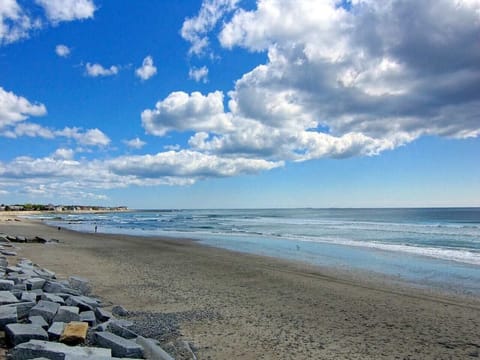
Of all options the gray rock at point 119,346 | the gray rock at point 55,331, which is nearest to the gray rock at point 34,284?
the gray rock at point 55,331

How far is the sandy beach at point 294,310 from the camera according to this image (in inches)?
232

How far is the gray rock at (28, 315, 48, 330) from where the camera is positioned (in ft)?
16.9

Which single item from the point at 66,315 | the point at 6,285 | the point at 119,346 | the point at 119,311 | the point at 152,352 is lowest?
the point at 119,311

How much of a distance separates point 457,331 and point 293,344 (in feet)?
10.5

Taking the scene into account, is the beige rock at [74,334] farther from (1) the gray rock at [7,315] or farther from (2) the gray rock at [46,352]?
(1) the gray rock at [7,315]

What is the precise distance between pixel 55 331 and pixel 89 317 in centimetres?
99

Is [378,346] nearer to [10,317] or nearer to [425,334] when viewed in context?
[425,334]

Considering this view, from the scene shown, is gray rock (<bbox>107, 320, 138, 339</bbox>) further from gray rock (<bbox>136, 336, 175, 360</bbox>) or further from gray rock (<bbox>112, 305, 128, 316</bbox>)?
gray rock (<bbox>112, 305, 128, 316</bbox>)

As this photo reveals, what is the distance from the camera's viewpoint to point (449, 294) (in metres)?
10.1

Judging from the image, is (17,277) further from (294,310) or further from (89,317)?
(294,310)

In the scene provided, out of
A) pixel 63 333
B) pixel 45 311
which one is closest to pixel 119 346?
pixel 63 333

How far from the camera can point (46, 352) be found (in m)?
4.12

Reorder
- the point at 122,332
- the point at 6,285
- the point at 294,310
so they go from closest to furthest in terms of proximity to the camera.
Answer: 1. the point at 122,332
2. the point at 6,285
3. the point at 294,310

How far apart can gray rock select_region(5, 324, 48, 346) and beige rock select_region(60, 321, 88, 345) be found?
24 cm
